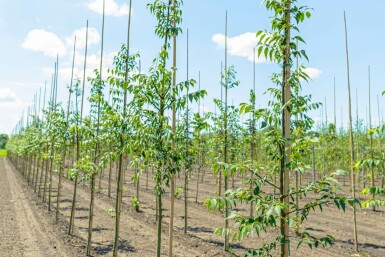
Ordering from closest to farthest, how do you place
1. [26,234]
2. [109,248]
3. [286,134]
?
[286,134] → [109,248] → [26,234]

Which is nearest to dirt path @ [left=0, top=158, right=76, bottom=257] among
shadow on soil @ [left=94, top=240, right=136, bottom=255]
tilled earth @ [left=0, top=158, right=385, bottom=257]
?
tilled earth @ [left=0, top=158, right=385, bottom=257]

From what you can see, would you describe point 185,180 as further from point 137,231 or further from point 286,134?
point 286,134

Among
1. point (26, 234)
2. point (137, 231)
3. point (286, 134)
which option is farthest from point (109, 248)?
point (286, 134)

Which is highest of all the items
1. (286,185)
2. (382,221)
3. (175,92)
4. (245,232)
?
(175,92)

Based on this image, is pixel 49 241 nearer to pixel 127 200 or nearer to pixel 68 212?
pixel 68 212

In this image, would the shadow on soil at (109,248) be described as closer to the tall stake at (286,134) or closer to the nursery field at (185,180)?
the nursery field at (185,180)

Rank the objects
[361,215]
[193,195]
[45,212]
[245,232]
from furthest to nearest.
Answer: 1. [193,195]
2. [361,215]
3. [45,212]
4. [245,232]

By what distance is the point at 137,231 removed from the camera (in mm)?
12852

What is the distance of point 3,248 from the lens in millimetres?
10156

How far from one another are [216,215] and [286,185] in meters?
13.2

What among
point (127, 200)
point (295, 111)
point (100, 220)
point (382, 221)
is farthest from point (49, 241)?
point (382, 221)

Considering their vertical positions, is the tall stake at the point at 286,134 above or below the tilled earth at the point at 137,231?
above

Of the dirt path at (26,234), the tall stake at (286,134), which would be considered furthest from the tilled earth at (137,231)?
the tall stake at (286,134)

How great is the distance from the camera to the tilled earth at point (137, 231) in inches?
411
